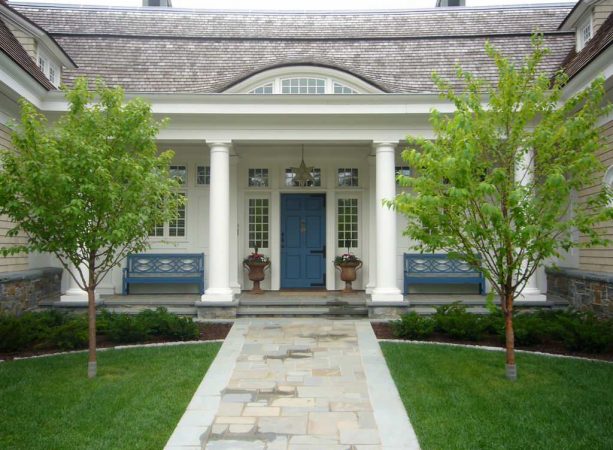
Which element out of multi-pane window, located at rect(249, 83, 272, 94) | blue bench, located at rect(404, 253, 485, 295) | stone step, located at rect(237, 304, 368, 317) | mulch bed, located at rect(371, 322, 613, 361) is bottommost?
mulch bed, located at rect(371, 322, 613, 361)

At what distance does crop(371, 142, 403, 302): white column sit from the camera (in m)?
9.55

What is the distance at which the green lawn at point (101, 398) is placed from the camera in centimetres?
422

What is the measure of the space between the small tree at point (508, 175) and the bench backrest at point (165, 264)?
6.32 m

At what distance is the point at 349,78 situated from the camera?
980cm

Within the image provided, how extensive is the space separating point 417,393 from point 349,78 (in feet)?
21.0

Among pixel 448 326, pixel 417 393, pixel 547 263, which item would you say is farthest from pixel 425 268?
pixel 417 393

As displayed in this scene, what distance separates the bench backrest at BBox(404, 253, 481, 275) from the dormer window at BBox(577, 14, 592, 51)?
5.17 meters

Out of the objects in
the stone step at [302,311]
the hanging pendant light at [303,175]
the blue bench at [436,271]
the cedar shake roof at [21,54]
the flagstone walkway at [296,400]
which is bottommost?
the flagstone walkway at [296,400]

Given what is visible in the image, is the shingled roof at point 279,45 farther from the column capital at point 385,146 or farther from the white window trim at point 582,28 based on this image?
the column capital at point 385,146

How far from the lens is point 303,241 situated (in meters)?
12.0

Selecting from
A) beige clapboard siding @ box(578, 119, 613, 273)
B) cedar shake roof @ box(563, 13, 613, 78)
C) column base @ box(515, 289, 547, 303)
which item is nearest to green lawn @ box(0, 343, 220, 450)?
column base @ box(515, 289, 547, 303)

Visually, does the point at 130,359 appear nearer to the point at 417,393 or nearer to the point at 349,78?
the point at 417,393

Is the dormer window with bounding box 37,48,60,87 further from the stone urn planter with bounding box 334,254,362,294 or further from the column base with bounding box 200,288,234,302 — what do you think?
the stone urn planter with bounding box 334,254,362,294

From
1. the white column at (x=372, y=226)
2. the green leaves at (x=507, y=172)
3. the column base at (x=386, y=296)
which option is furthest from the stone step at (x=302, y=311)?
the green leaves at (x=507, y=172)
